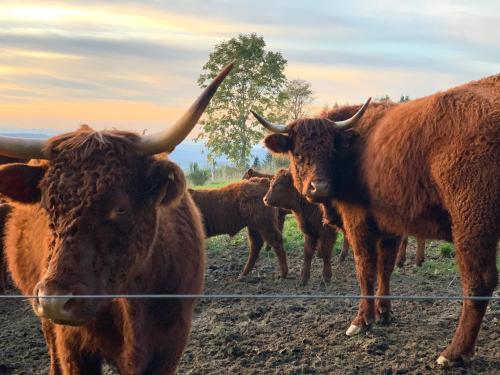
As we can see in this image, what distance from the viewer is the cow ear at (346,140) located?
650 centimetres

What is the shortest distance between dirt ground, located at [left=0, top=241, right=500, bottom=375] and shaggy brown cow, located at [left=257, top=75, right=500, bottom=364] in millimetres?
288

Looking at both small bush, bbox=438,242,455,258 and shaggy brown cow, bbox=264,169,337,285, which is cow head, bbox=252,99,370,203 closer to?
shaggy brown cow, bbox=264,169,337,285

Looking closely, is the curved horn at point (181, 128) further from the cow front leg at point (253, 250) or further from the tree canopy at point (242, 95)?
the tree canopy at point (242, 95)

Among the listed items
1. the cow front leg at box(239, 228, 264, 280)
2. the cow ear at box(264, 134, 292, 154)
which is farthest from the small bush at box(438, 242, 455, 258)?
the cow ear at box(264, 134, 292, 154)

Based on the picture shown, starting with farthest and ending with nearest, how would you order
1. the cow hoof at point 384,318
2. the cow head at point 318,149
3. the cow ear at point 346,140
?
1. the cow ear at point 346,140
2. the cow head at point 318,149
3. the cow hoof at point 384,318

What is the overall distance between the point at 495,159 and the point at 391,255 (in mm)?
2164

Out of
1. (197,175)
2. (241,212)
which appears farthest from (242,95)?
(241,212)

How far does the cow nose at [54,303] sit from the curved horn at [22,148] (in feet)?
2.33

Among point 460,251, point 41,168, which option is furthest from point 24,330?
point 460,251

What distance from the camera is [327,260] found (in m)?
8.66

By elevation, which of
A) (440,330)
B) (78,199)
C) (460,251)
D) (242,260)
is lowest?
(242,260)

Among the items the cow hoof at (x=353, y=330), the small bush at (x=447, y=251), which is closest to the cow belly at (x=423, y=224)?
the cow hoof at (x=353, y=330)

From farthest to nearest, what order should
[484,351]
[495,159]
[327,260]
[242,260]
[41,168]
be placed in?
[242,260], [327,260], [484,351], [495,159], [41,168]

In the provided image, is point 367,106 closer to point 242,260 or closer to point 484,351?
point 484,351
